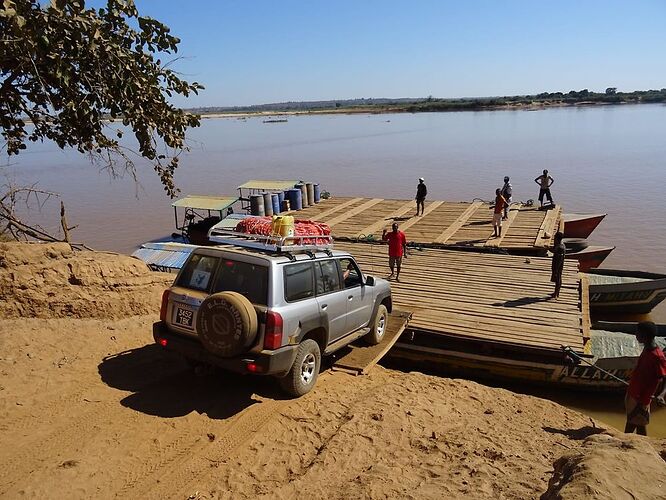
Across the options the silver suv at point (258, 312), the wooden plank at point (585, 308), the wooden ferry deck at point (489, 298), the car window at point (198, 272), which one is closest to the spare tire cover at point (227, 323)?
the silver suv at point (258, 312)

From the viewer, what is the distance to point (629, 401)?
6.32 metres

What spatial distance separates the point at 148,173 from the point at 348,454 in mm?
47556

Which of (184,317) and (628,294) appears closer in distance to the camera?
(184,317)

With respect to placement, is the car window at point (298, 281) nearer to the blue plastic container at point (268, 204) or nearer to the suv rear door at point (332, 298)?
the suv rear door at point (332, 298)

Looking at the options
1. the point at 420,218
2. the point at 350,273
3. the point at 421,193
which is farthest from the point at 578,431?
the point at 420,218

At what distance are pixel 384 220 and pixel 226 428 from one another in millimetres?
14352

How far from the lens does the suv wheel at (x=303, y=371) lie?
647 centimetres

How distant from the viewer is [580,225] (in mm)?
19828

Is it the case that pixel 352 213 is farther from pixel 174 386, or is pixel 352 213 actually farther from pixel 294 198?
pixel 174 386

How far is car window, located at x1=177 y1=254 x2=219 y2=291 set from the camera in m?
6.54

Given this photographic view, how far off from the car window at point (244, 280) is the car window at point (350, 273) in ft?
6.34

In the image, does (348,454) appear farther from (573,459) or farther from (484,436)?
(573,459)

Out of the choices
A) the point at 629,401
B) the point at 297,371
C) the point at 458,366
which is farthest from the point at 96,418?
the point at 458,366

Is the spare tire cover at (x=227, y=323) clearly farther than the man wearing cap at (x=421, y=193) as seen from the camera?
No
